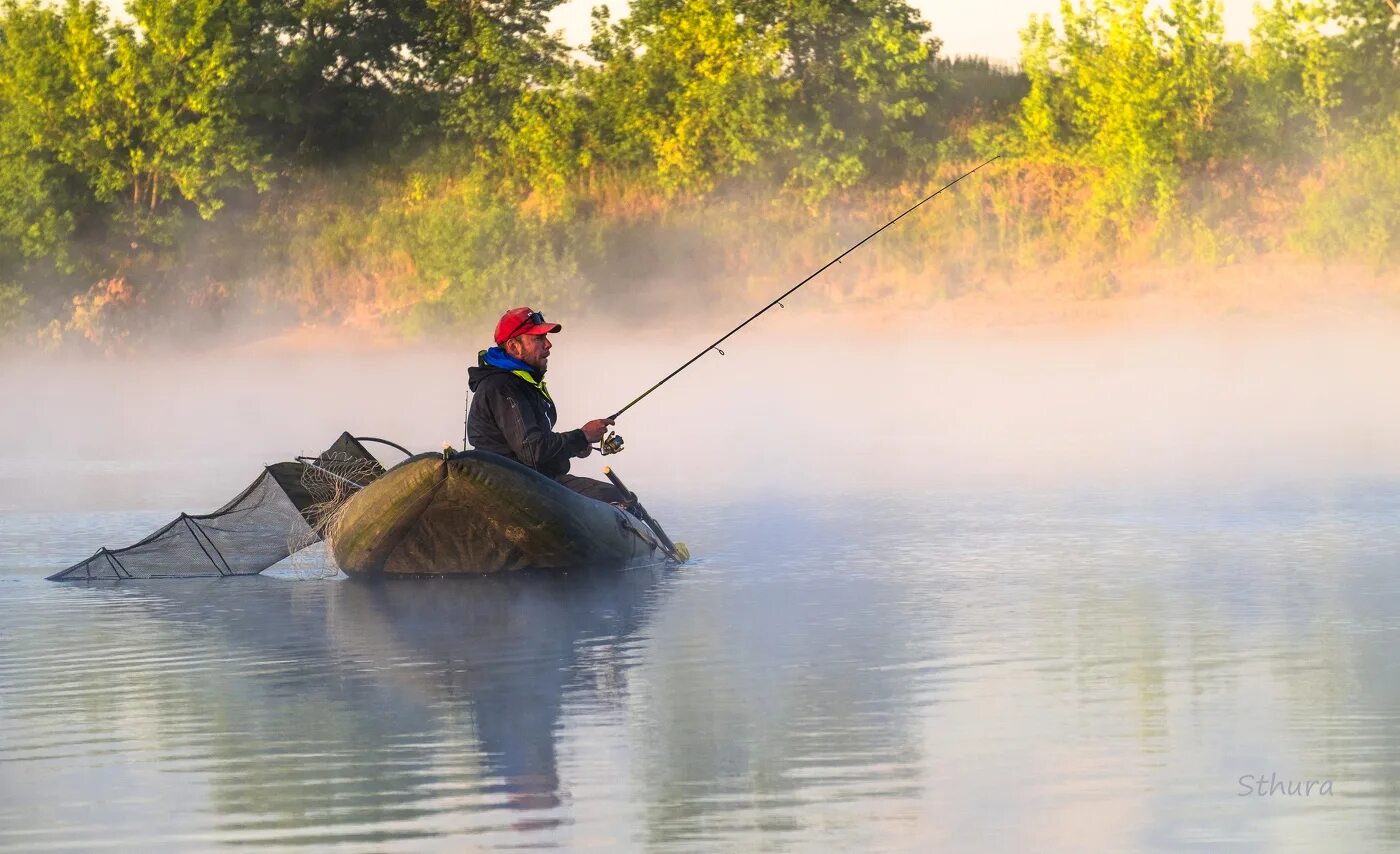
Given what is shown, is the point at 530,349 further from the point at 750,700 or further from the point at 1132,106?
the point at 1132,106

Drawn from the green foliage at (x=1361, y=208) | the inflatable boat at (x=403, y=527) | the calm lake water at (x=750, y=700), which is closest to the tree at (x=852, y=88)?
the green foliage at (x=1361, y=208)

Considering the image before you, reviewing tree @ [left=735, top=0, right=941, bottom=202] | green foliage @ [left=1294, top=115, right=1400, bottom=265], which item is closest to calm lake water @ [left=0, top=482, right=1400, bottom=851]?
green foliage @ [left=1294, top=115, right=1400, bottom=265]

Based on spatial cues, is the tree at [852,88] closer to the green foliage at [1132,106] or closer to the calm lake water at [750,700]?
the green foliage at [1132,106]

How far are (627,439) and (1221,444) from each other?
532cm

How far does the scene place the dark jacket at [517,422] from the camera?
1361cm

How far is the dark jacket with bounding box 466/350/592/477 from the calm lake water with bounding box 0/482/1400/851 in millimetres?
652

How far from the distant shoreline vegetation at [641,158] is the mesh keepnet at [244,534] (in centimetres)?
2180

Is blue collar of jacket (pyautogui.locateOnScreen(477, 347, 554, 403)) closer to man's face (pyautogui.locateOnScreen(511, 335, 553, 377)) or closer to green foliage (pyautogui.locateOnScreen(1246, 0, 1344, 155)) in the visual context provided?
man's face (pyautogui.locateOnScreen(511, 335, 553, 377))

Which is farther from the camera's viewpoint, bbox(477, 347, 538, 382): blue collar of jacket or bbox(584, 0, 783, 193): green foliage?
bbox(584, 0, 783, 193): green foliage

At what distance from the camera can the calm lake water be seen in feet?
25.6

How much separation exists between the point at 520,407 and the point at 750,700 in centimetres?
406

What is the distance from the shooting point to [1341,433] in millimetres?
22875

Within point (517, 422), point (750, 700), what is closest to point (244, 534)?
point (517, 422)

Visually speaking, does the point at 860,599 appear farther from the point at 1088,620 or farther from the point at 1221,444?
the point at 1221,444
